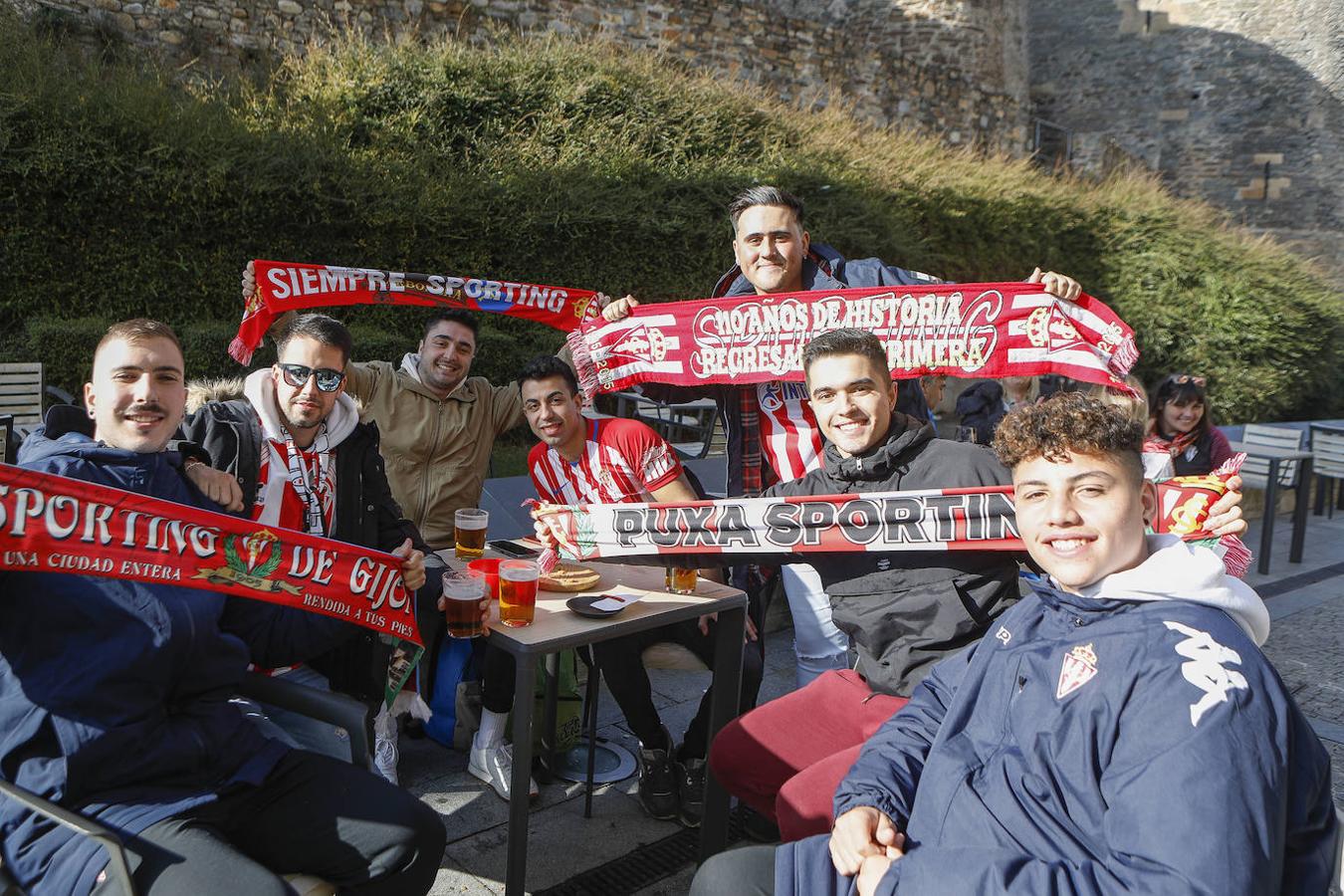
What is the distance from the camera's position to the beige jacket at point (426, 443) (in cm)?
426

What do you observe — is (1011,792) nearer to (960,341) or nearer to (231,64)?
(960,341)

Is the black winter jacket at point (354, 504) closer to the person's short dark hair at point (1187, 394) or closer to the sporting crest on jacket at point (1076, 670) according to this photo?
the sporting crest on jacket at point (1076, 670)

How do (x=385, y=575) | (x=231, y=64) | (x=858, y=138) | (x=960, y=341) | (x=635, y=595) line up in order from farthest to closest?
(x=858, y=138) < (x=231, y=64) < (x=960, y=341) < (x=635, y=595) < (x=385, y=575)

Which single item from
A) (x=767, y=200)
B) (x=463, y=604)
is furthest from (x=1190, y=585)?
(x=767, y=200)

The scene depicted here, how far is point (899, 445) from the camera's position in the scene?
2.95 metres

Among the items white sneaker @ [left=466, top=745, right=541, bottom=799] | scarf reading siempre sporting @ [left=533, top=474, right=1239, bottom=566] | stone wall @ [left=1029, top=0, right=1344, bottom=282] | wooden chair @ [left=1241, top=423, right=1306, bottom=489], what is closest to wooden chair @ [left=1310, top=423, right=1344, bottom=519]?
wooden chair @ [left=1241, top=423, right=1306, bottom=489]

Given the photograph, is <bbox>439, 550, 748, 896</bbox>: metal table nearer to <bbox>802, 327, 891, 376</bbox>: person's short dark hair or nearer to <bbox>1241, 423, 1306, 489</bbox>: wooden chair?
<bbox>802, 327, 891, 376</bbox>: person's short dark hair

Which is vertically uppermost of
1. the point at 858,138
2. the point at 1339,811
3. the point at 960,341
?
the point at 858,138

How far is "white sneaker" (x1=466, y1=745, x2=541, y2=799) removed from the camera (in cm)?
356

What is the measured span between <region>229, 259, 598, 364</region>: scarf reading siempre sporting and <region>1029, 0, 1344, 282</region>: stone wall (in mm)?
20074

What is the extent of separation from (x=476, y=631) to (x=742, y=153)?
9945mm

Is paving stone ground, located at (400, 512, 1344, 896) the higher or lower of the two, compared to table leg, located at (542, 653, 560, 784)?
lower

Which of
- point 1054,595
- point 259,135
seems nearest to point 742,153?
point 259,135

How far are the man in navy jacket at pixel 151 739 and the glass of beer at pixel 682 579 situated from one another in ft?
3.83
